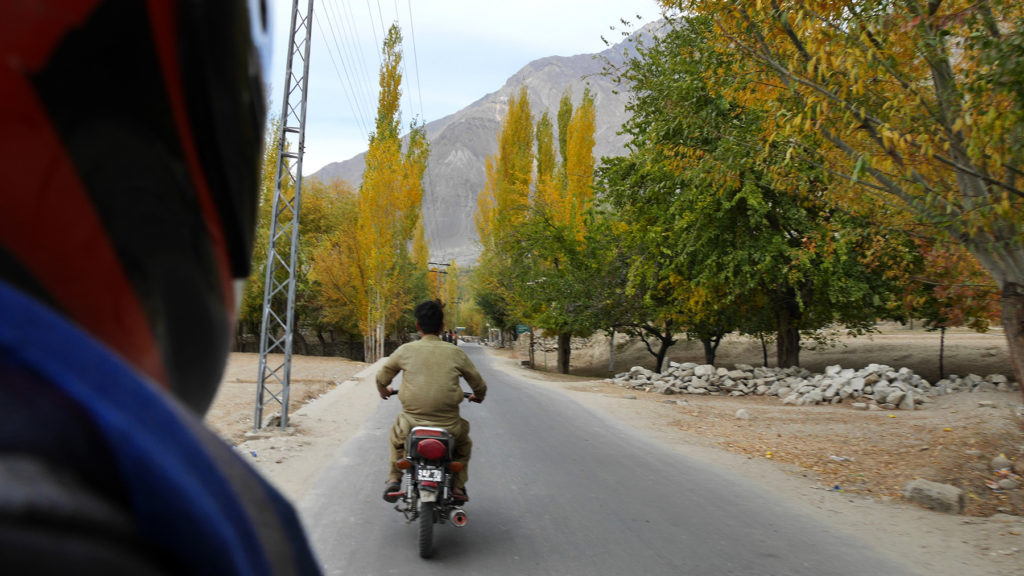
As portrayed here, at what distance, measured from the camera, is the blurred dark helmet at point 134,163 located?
1.41 ft

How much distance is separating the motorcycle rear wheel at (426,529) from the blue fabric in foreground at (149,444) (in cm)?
441

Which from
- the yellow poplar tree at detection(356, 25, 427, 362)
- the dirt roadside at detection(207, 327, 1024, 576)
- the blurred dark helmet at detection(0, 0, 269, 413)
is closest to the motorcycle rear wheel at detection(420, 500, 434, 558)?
the dirt roadside at detection(207, 327, 1024, 576)

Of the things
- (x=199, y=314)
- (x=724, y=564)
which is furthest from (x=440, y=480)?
(x=199, y=314)

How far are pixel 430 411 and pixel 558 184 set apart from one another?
26395 millimetres

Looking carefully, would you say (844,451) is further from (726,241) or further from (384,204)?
(384,204)

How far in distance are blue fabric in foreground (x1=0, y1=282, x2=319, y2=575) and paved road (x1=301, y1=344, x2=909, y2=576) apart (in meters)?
4.29

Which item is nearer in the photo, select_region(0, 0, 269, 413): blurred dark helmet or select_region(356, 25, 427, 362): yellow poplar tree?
select_region(0, 0, 269, 413): blurred dark helmet

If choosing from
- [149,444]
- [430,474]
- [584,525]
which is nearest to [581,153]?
[584,525]

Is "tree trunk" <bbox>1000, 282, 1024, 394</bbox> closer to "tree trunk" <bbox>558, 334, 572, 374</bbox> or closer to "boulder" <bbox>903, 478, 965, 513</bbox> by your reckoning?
"boulder" <bbox>903, 478, 965, 513</bbox>

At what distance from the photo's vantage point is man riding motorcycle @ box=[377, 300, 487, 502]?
198 inches

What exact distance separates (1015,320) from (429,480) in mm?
5666

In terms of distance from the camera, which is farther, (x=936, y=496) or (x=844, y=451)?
(x=844, y=451)

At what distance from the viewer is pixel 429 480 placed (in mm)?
4715

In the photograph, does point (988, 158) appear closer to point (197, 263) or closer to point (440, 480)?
point (440, 480)
